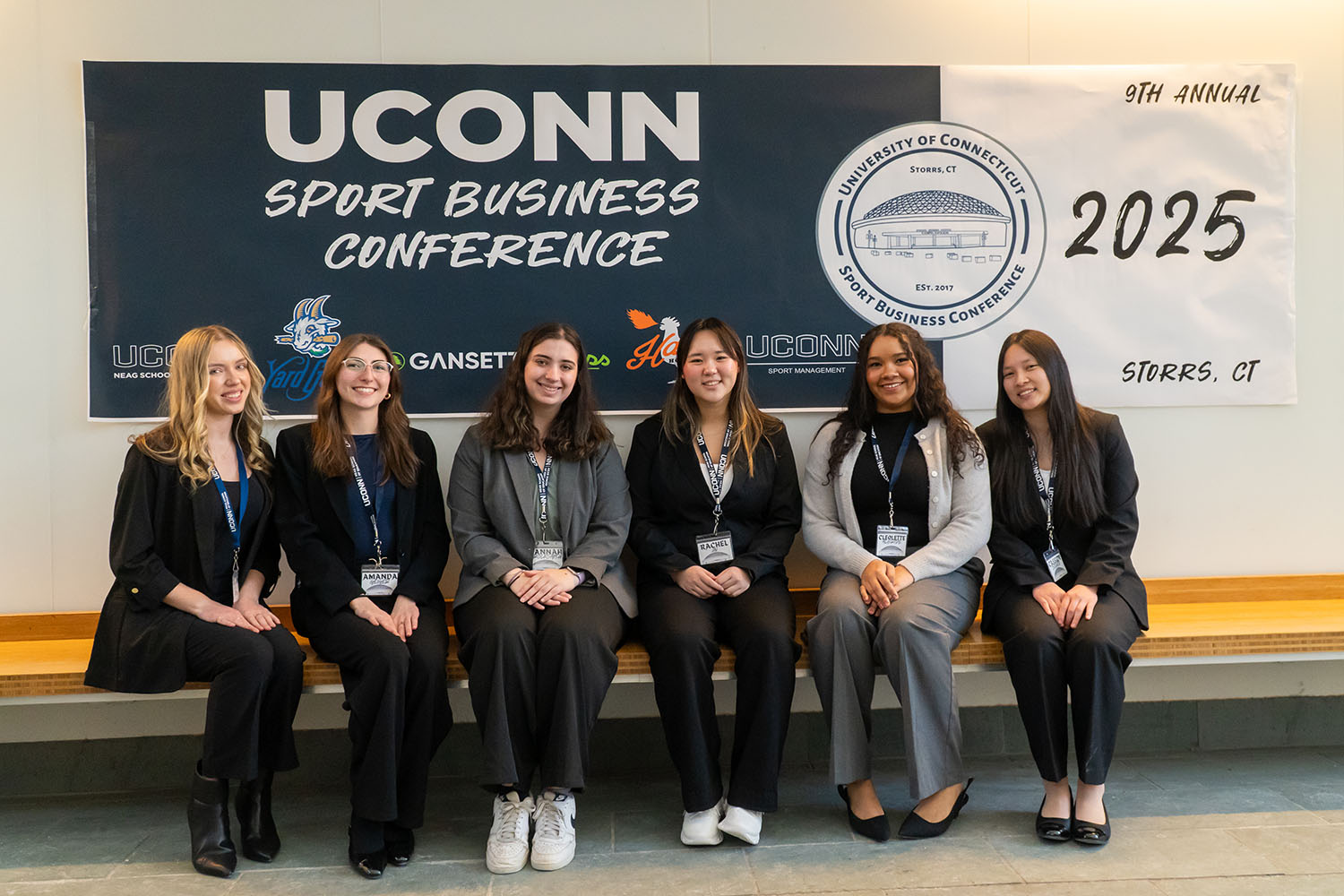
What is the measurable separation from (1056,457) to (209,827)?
2527 millimetres

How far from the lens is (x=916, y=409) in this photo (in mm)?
3105

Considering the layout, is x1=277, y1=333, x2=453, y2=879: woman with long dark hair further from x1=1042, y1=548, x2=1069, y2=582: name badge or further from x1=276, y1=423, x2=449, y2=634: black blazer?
x1=1042, y1=548, x2=1069, y2=582: name badge

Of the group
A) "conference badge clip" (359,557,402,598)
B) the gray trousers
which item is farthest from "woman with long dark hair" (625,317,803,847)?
"conference badge clip" (359,557,402,598)

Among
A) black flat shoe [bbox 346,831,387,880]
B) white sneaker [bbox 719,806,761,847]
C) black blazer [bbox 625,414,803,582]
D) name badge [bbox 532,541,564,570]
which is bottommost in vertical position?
black flat shoe [bbox 346,831,387,880]

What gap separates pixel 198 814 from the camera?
258 cm

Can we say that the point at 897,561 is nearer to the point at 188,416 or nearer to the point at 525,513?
the point at 525,513

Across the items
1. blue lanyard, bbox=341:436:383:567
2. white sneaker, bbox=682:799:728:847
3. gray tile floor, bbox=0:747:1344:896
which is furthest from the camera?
blue lanyard, bbox=341:436:383:567

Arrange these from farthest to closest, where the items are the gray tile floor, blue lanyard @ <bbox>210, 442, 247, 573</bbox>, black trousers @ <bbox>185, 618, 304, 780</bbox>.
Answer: blue lanyard @ <bbox>210, 442, 247, 573</bbox>, black trousers @ <bbox>185, 618, 304, 780</bbox>, the gray tile floor

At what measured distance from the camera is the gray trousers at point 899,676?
267cm

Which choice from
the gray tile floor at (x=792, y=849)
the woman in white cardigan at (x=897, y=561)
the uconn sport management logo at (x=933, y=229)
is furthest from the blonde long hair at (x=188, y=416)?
the uconn sport management logo at (x=933, y=229)

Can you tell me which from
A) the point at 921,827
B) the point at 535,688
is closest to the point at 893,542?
the point at 921,827

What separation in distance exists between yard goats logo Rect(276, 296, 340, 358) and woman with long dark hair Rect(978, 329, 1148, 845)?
2.12 m

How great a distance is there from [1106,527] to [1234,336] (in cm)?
110

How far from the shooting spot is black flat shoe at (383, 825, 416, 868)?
2.58 meters
